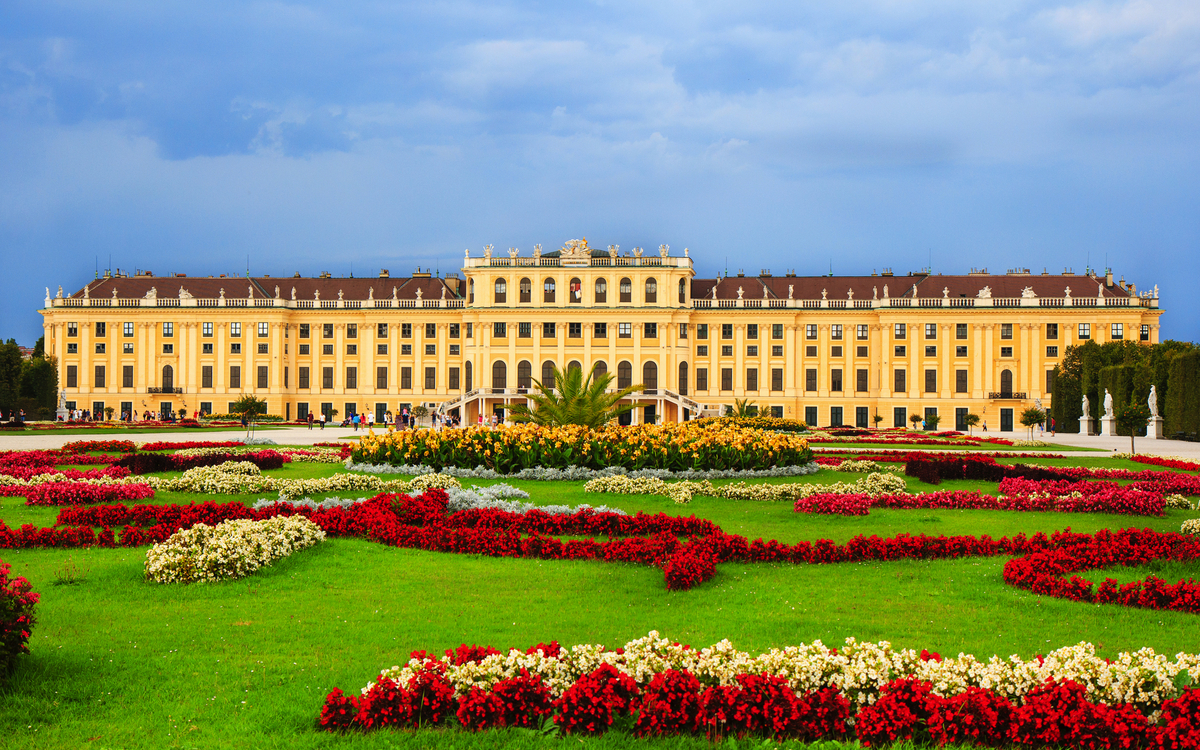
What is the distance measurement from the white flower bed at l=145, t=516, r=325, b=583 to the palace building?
195 feet

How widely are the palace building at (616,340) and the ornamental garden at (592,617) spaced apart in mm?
55113

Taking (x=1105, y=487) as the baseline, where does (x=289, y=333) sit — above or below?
above

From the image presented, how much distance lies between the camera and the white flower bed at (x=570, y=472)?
17.9m

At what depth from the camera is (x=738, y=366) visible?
73.4 metres

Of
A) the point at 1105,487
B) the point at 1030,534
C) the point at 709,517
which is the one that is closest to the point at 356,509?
the point at 709,517

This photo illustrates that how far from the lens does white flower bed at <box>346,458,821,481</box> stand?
705 inches

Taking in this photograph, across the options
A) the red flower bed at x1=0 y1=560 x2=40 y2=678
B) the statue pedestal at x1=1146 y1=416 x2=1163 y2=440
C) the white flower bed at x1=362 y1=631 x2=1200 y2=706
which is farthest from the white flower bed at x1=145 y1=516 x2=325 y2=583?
the statue pedestal at x1=1146 y1=416 x2=1163 y2=440

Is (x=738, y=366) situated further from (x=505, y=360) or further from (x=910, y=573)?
(x=910, y=573)

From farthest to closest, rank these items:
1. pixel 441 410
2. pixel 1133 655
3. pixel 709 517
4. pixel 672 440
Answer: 1. pixel 441 410
2. pixel 672 440
3. pixel 709 517
4. pixel 1133 655

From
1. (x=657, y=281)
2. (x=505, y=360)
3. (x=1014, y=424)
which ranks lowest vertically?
(x=1014, y=424)

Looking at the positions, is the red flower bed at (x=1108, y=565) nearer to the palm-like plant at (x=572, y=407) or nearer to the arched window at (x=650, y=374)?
the palm-like plant at (x=572, y=407)

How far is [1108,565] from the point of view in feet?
31.0

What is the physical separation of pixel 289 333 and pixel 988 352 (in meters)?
52.3

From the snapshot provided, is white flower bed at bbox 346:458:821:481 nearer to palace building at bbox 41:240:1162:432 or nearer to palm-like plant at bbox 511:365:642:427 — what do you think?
palm-like plant at bbox 511:365:642:427
